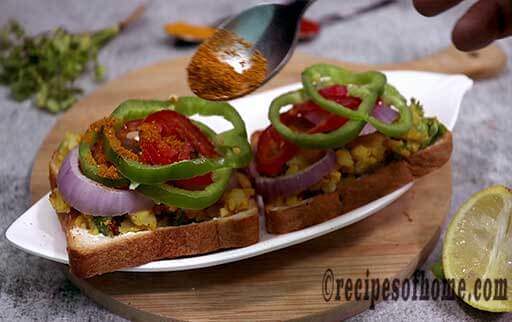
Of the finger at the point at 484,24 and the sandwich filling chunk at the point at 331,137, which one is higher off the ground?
the finger at the point at 484,24

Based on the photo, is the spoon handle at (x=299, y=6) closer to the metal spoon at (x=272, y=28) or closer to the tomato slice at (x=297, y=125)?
the metal spoon at (x=272, y=28)

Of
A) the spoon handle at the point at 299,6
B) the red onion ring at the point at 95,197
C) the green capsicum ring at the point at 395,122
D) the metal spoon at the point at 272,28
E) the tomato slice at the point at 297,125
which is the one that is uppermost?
the spoon handle at the point at 299,6

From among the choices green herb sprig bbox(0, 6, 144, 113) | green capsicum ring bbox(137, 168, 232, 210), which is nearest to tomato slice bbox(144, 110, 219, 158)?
green capsicum ring bbox(137, 168, 232, 210)

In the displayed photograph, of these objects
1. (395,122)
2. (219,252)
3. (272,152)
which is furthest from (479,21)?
(219,252)

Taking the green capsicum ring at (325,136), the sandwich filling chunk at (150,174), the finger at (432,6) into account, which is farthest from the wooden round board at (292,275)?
the finger at (432,6)

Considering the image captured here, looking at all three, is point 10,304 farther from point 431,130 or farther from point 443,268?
point 431,130

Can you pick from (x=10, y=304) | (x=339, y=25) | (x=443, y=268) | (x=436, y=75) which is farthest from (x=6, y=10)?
(x=443, y=268)

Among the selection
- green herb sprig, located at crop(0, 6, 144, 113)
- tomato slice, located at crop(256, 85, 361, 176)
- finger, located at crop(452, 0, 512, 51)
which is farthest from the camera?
green herb sprig, located at crop(0, 6, 144, 113)

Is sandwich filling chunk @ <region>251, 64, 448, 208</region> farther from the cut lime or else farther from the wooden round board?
the cut lime
